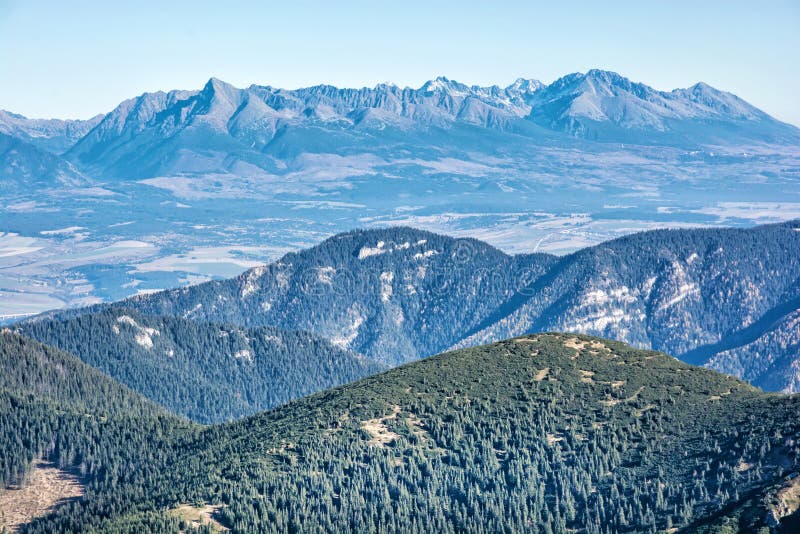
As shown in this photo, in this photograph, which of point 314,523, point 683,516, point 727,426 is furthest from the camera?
point 727,426

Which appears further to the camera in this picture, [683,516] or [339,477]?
[339,477]

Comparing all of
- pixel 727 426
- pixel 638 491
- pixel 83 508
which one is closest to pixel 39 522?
pixel 83 508

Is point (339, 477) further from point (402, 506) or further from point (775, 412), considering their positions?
point (775, 412)

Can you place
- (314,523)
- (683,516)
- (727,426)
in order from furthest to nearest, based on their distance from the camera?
(727,426) < (314,523) < (683,516)

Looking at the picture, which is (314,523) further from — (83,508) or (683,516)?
(683,516)

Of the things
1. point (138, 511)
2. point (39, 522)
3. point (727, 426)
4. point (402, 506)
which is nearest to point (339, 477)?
point (402, 506)

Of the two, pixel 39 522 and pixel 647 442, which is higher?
pixel 647 442
